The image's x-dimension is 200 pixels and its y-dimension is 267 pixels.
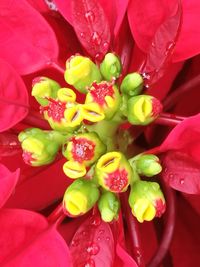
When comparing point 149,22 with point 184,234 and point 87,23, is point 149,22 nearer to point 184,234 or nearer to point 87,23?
point 87,23

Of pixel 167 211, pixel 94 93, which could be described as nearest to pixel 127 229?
pixel 167 211

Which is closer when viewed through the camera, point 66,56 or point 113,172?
point 113,172

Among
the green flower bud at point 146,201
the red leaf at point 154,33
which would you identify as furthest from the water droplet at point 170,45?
the green flower bud at point 146,201

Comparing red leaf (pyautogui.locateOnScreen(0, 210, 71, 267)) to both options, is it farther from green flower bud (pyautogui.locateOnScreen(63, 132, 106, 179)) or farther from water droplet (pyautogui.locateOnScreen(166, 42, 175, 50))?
water droplet (pyautogui.locateOnScreen(166, 42, 175, 50))

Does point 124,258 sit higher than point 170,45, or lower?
lower

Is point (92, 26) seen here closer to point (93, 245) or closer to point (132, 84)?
point (132, 84)

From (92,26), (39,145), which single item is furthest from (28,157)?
(92,26)
